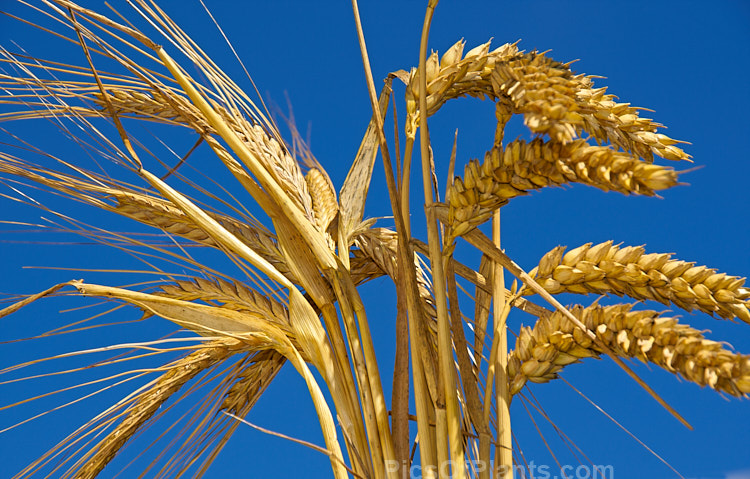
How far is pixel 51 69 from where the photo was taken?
3.07ft

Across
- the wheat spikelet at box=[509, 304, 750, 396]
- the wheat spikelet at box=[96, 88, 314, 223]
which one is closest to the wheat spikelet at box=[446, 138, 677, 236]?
the wheat spikelet at box=[509, 304, 750, 396]

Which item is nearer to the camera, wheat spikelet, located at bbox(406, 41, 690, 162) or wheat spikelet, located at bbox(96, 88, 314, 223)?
wheat spikelet, located at bbox(406, 41, 690, 162)

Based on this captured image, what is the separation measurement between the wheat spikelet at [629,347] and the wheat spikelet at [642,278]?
43 mm

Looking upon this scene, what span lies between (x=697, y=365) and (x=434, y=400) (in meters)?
0.31

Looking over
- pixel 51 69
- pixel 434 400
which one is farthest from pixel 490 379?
pixel 51 69

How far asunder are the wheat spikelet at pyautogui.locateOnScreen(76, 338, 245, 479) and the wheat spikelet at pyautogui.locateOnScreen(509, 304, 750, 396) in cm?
41

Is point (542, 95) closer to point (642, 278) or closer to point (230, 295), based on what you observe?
point (642, 278)

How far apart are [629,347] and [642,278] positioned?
0.08m

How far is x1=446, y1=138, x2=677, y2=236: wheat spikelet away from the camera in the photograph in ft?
1.66

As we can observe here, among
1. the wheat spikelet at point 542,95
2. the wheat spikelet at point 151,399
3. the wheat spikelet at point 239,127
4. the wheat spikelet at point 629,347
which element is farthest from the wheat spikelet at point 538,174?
the wheat spikelet at point 151,399

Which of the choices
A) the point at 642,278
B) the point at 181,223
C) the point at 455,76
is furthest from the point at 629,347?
the point at 181,223

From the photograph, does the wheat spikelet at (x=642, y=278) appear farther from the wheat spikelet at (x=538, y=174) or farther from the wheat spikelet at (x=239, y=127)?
the wheat spikelet at (x=239, y=127)

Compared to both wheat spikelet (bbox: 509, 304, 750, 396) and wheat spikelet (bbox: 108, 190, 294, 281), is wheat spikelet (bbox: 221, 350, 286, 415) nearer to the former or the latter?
wheat spikelet (bbox: 108, 190, 294, 281)

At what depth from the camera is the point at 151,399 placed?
87 cm
